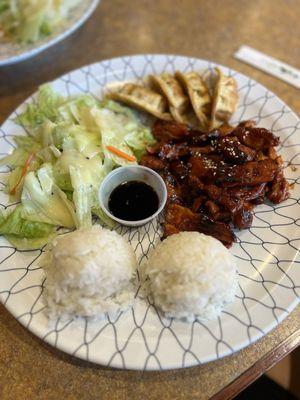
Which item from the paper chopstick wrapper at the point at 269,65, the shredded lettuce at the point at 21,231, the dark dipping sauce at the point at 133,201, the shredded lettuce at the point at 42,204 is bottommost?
the shredded lettuce at the point at 21,231

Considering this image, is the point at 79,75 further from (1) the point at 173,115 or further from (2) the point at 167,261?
(2) the point at 167,261

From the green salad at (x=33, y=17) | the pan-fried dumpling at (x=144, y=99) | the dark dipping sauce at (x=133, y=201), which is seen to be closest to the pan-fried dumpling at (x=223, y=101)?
the pan-fried dumpling at (x=144, y=99)

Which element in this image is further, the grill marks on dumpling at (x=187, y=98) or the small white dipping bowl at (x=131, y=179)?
the grill marks on dumpling at (x=187, y=98)

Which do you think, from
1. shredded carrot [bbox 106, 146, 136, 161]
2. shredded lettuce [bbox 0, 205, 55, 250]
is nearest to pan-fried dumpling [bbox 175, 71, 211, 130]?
shredded carrot [bbox 106, 146, 136, 161]

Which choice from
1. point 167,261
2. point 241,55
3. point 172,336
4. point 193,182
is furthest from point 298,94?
point 172,336

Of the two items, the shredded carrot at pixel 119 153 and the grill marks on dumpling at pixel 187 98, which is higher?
the grill marks on dumpling at pixel 187 98

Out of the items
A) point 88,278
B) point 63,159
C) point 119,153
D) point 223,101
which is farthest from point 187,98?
point 88,278

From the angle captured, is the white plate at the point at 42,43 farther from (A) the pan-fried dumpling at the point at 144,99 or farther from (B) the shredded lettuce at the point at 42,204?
(B) the shredded lettuce at the point at 42,204

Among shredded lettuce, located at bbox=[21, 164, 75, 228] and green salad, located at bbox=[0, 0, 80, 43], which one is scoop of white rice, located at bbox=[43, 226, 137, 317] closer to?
shredded lettuce, located at bbox=[21, 164, 75, 228]
